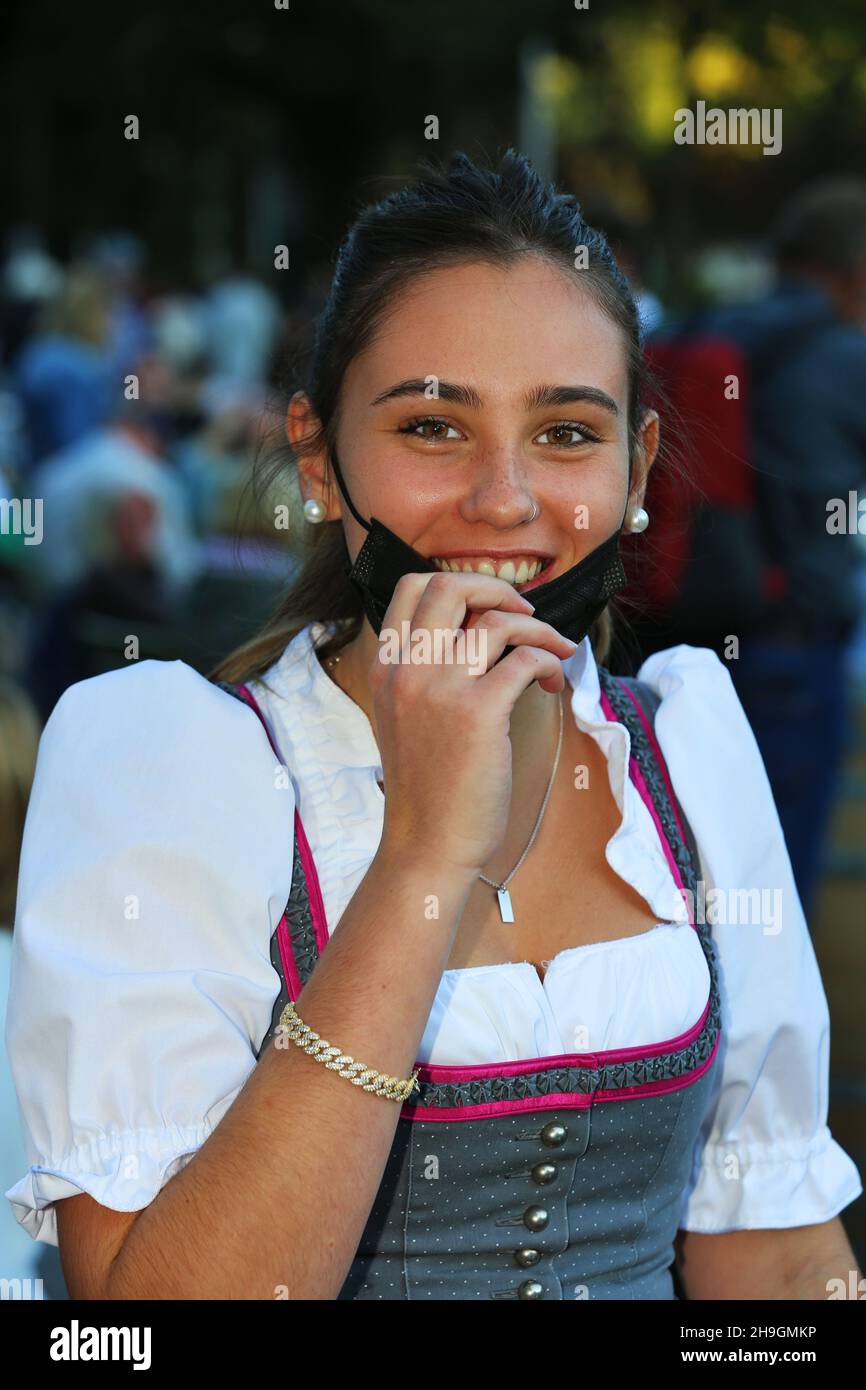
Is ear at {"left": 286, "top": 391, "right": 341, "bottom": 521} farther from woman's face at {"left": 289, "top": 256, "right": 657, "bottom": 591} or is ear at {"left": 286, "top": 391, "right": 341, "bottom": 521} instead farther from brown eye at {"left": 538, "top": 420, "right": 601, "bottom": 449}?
brown eye at {"left": 538, "top": 420, "right": 601, "bottom": 449}

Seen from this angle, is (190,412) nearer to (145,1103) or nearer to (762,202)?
(145,1103)

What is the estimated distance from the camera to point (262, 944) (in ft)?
5.48

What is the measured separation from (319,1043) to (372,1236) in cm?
31

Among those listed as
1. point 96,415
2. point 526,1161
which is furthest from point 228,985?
point 96,415

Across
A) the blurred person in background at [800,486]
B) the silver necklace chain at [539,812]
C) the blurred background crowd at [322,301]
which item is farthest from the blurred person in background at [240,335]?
the silver necklace chain at [539,812]

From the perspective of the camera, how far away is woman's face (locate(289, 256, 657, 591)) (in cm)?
178

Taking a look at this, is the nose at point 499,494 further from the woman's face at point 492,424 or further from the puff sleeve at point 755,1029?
the puff sleeve at point 755,1029

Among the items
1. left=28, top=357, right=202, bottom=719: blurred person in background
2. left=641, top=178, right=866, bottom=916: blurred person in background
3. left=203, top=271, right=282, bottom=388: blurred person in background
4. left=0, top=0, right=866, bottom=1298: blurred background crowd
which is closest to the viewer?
left=0, top=0, right=866, bottom=1298: blurred background crowd

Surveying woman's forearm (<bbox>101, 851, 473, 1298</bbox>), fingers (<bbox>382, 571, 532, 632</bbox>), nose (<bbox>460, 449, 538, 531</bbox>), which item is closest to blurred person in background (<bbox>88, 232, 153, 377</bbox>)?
nose (<bbox>460, 449, 538, 531</bbox>)

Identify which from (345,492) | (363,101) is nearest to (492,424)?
(345,492)

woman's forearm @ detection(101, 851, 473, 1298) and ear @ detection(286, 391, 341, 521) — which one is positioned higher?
ear @ detection(286, 391, 341, 521)

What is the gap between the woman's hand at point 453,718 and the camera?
62.4 inches

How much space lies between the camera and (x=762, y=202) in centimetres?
2234

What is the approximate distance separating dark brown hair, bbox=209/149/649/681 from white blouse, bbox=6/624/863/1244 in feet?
0.29
